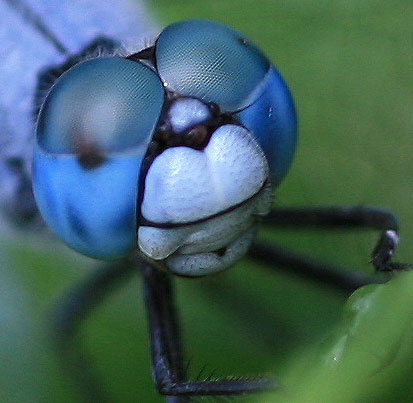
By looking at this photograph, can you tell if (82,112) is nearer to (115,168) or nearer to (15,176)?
(115,168)

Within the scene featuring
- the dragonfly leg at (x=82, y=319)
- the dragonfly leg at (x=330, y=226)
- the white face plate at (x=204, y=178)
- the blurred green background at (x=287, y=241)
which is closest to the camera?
the white face plate at (x=204, y=178)

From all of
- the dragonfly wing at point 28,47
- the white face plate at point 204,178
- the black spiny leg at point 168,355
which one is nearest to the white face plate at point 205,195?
the white face plate at point 204,178

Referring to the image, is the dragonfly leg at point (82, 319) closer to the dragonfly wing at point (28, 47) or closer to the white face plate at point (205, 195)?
the dragonfly wing at point (28, 47)

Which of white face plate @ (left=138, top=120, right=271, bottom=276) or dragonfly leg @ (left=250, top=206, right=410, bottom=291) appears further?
dragonfly leg @ (left=250, top=206, right=410, bottom=291)

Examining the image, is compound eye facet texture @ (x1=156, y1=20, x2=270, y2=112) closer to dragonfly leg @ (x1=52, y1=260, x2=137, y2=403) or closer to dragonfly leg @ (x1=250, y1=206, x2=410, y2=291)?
dragonfly leg @ (x1=250, y1=206, x2=410, y2=291)

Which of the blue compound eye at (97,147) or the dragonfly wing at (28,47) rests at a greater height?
the blue compound eye at (97,147)

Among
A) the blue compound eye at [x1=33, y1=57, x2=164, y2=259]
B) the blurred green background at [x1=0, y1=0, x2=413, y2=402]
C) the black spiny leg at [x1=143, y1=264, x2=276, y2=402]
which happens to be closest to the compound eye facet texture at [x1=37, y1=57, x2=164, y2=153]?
the blue compound eye at [x1=33, y1=57, x2=164, y2=259]
